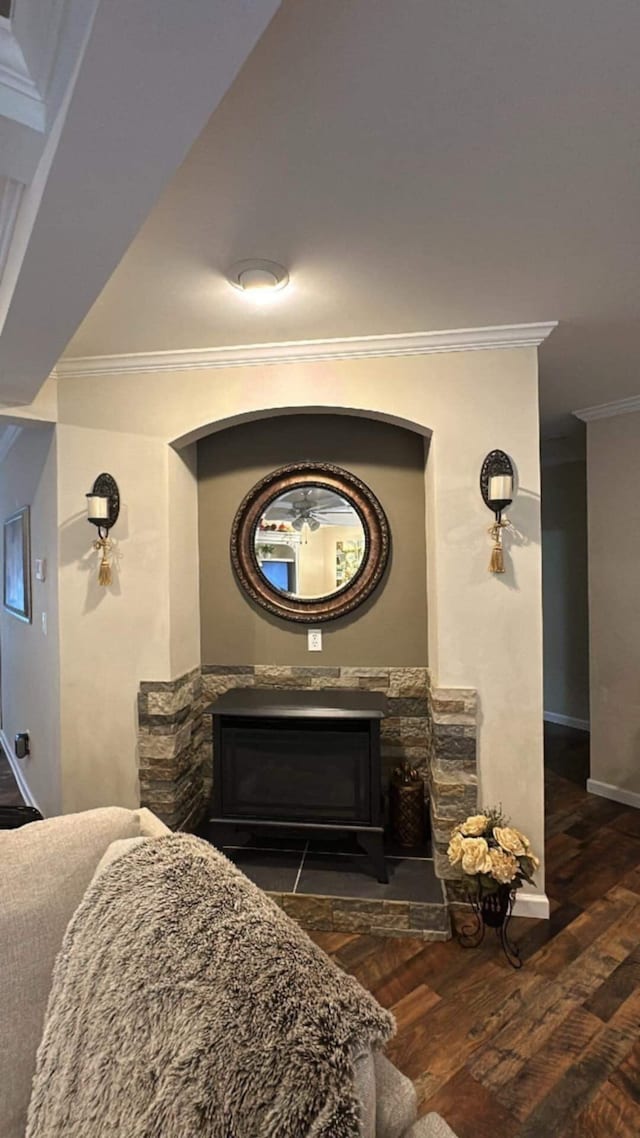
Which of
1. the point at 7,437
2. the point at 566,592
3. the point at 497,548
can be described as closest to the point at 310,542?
the point at 497,548

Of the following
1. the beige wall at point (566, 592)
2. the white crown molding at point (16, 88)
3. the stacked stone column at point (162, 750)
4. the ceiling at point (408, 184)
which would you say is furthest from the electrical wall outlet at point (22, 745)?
the beige wall at point (566, 592)

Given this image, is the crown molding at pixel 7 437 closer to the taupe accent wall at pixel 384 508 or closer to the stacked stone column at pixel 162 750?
the taupe accent wall at pixel 384 508

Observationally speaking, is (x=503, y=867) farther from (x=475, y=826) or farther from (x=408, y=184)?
(x=408, y=184)

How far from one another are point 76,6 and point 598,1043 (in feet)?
9.34

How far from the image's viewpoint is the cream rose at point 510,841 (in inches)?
78.1

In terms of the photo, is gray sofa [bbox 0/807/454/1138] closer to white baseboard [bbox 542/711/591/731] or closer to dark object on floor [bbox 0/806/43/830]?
dark object on floor [bbox 0/806/43/830]

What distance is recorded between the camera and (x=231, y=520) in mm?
2795

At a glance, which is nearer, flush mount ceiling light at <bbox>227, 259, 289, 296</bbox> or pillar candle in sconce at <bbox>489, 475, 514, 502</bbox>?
flush mount ceiling light at <bbox>227, 259, 289, 296</bbox>

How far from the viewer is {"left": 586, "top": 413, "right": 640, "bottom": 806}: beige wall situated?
11.1ft

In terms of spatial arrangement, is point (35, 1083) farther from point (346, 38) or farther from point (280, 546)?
point (280, 546)

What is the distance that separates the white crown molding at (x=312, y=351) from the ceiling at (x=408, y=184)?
6 cm

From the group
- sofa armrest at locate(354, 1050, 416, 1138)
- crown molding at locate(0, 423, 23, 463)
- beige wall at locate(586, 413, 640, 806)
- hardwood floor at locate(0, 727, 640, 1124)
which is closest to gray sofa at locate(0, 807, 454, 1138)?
sofa armrest at locate(354, 1050, 416, 1138)

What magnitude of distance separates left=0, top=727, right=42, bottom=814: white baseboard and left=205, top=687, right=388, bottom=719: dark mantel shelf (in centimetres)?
160

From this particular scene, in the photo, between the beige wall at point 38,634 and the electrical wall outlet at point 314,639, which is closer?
the beige wall at point 38,634
